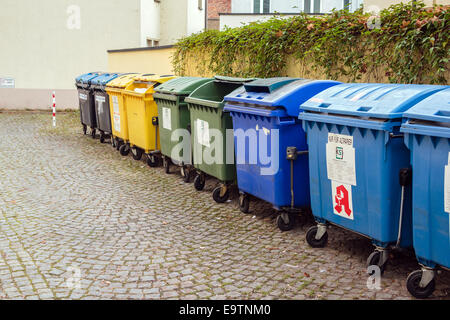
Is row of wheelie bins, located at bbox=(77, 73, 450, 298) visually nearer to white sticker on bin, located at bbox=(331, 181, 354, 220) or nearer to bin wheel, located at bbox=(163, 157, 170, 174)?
white sticker on bin, located at bbox=(331, 181, 354, 220)

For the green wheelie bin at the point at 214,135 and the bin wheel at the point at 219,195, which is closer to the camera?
the green wheelie bin at the point at 214,135

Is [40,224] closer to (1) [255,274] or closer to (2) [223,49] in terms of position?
(1) [255,274]

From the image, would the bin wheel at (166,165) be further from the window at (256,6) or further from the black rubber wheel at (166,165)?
the window at (256,6)

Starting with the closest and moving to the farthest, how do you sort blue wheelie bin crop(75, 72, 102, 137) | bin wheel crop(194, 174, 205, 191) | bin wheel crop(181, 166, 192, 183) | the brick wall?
bin wheel crop(194, 174, 205, 191) < bin wheel crop(181, 166, 192, 183) < blue wheelie bin crop(75, 72, 102, 137) < the brick wall

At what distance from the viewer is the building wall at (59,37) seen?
2119 centimetres

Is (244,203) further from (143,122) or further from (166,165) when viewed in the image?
(143,122)

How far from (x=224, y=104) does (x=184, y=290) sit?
9.63ft

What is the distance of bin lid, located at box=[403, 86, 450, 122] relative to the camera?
3.68 meters

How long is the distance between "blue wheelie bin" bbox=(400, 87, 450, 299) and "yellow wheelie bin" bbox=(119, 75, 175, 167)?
5.90 meters

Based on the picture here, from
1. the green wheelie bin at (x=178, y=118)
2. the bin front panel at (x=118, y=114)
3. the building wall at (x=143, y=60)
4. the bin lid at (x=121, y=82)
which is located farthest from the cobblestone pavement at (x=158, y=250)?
the building wall at (x=143, y=60)

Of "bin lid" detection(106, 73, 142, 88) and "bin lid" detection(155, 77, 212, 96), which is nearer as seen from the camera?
"bin lid" detection(155, 77, 212, 96)

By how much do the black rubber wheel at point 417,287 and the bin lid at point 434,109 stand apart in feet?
3.74

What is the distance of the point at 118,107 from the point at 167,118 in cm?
256

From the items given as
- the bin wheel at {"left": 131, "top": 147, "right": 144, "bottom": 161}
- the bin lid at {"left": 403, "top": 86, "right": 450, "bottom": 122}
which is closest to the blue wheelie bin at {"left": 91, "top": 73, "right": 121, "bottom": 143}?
the bin wheel at {"left": 131, "top": 147, "right": 144, "bottom": 161}
